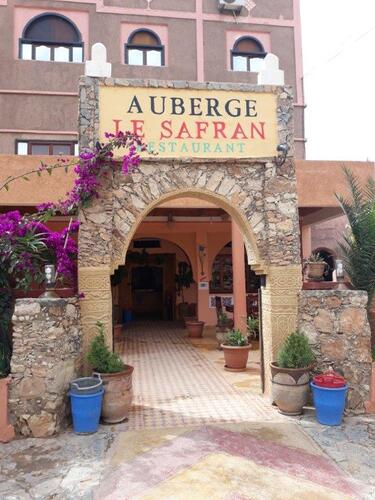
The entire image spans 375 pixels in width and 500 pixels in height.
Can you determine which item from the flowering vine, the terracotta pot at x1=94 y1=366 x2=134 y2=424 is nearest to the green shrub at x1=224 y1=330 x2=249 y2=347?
the terracotta pot at x1=94 y1=366 x2=134 y2=424

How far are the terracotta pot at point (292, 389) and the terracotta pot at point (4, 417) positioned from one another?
357 centimetres

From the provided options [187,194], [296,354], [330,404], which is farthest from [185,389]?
[187,194]

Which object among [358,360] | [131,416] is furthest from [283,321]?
[131,416]

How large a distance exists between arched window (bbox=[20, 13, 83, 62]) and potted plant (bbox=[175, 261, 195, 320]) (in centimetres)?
800

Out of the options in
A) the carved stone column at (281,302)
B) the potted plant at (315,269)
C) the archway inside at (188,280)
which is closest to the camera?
the carved stone column at (281,302)

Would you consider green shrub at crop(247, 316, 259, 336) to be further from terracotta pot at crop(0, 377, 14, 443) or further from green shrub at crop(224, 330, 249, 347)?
terracotta pot at crop(0, 377, 14, 443)

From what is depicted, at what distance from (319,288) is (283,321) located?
780mm

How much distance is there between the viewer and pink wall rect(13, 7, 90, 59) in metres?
13.0

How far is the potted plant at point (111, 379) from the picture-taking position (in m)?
5.78

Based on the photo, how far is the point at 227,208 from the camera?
22.3ft

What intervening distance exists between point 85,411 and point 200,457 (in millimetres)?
1647

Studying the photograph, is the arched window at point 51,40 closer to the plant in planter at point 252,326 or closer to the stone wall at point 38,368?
the plant in planter at point 252,326

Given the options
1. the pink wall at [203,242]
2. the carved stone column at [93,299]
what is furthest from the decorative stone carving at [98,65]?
the pink wall at [203,242]

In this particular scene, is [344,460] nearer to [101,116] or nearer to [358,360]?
[358,360]
